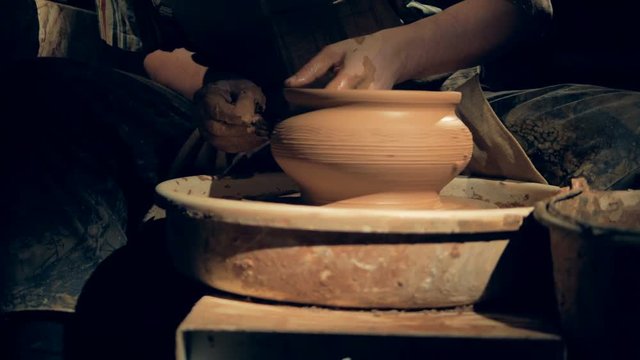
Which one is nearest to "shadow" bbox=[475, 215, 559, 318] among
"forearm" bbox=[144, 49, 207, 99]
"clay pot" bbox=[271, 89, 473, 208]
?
"clay pot" bbox=[271, 89, 473, 208]

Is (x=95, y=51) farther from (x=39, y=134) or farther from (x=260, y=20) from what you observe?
(x=39, y=134)

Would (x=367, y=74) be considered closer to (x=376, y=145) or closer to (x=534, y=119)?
(x=376, y=145)

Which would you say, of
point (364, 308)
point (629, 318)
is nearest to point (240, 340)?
point (364, 308)

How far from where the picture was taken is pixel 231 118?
141 cm

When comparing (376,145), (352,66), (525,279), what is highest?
(352,66)

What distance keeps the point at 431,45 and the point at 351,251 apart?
2.36 ft

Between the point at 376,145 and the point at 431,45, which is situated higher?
the point at 431,45

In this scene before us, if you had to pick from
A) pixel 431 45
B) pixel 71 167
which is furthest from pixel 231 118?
pixel 431 45

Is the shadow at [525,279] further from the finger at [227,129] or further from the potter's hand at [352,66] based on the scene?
the finger at [227,129]

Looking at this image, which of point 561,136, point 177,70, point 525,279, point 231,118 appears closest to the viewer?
point 525,279

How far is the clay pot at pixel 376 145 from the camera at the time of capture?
109 cm

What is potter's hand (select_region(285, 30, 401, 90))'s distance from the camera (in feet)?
4.18

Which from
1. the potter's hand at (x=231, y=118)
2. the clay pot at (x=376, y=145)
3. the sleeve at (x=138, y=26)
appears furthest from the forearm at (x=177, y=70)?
the clay pot at (x=376, y=145)

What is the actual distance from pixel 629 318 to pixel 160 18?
1.91 meters
